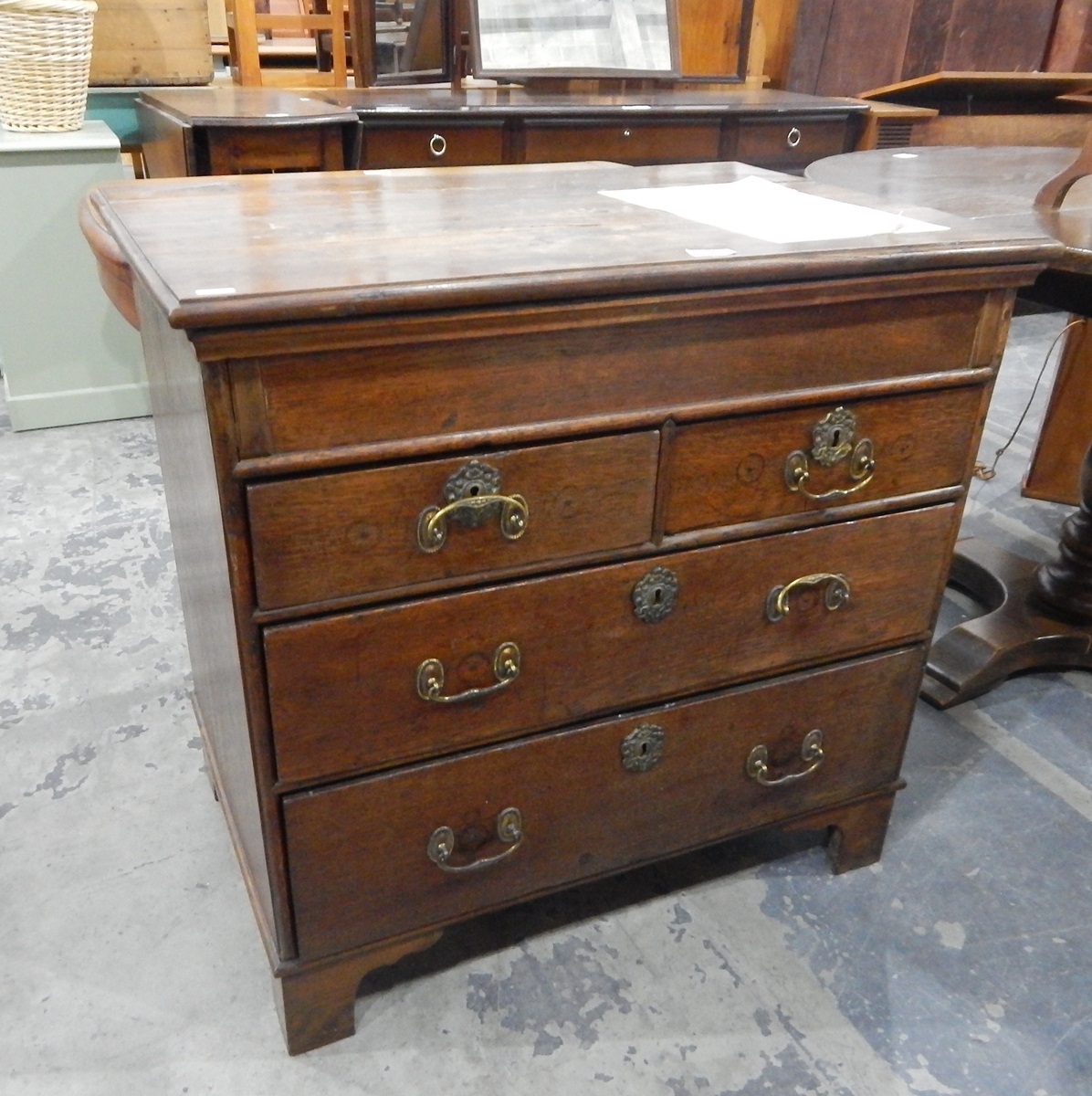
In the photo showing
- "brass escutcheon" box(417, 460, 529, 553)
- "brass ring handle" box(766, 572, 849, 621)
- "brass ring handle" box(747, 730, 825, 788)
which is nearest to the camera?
"brass escutcheon" box(417, 460, 529, 553)

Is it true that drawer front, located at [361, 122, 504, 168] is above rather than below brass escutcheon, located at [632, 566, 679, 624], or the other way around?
above

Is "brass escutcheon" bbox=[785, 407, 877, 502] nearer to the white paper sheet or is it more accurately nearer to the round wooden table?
the white paper sheet

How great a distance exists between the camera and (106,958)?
4.38ft

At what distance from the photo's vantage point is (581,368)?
3.20 ft

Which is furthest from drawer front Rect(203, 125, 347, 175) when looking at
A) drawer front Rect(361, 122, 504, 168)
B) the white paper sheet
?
the white paper sheet

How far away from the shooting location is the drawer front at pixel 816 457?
3.57 ft

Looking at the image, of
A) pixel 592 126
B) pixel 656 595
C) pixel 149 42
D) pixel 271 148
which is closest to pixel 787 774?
pixel 656 595

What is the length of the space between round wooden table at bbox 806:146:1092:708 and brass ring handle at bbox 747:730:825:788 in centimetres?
64

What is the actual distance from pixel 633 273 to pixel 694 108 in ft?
6.62

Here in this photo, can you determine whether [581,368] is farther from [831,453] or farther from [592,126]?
[592,126]

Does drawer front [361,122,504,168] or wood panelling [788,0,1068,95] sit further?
wood panelling [788,0,1068,95]

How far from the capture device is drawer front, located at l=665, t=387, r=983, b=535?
1.09 metres

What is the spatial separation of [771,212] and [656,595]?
1.55 feet

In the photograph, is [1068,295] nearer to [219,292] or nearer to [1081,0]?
[219,292]
